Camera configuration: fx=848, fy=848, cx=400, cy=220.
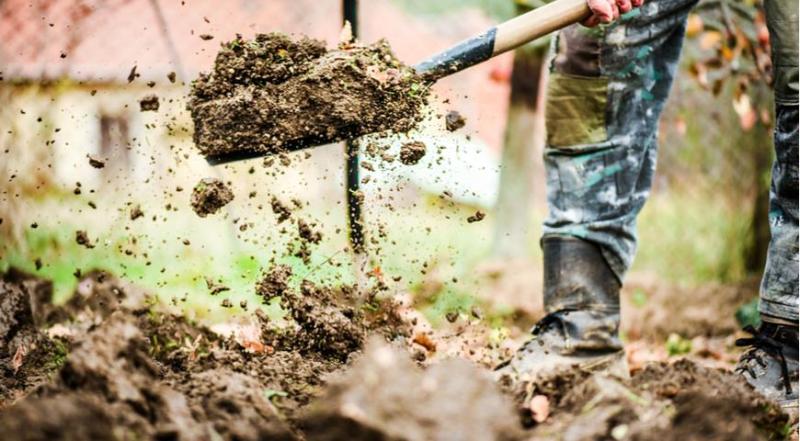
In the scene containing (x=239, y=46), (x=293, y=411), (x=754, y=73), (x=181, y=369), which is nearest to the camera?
(x=293, y=411)

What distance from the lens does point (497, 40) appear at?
2.27 m

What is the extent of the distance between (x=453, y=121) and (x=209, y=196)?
0.71 metres

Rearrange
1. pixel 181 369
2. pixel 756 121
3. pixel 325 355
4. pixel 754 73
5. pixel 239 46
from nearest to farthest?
pixel 181 369 → pixel 325 355 → pixel 239 46 → pixel 754 73 → pixel 756 121

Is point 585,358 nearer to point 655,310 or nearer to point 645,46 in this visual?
point 645,46

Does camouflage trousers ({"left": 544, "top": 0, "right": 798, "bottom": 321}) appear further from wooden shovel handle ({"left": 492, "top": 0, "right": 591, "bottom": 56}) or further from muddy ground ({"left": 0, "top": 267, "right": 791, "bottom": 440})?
muddy ground ({"left": 0, "top": 267, "right": 791, "bottom": 440})

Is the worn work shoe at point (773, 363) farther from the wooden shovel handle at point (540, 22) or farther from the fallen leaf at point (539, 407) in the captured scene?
the wooden shovel handle at point (540, 22)

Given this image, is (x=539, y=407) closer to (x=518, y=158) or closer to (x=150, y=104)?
(x=150, y=104)

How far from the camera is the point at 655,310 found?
4.50 metres

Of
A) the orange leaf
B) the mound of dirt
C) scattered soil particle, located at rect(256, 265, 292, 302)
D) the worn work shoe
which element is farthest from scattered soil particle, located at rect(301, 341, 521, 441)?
the orange leaf

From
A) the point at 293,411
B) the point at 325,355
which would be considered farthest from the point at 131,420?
the point at 325,355

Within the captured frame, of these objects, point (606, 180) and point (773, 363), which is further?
point (606, 180)

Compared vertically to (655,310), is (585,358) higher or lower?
higher

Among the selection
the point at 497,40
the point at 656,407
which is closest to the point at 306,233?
the point at 497,40

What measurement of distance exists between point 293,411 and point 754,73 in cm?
350
